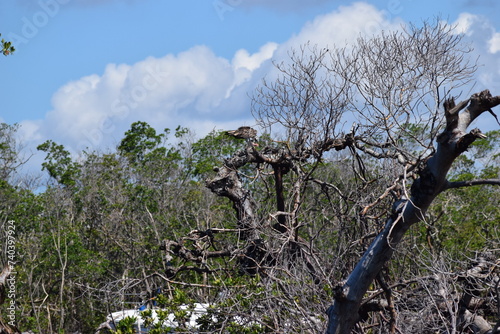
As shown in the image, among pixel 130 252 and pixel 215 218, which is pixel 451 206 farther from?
pixel 130 252

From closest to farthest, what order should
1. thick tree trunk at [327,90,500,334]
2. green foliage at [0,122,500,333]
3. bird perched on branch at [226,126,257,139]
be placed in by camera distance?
thick tree trunk at [327,90,500,334]
bird perched on branch at [226,126,257,139]
green foliage at [0,122,500,333]

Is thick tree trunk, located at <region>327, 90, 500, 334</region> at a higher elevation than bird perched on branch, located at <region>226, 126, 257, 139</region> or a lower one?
lower

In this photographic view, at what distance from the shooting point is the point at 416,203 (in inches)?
210

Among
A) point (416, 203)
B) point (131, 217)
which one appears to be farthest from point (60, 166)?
point (416, 203)

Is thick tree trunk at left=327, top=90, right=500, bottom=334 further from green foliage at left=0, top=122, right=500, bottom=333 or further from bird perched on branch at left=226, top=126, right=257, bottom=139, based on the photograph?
green foliage at left=0, top=122, right=500, bottom=333

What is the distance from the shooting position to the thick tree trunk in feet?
16.5

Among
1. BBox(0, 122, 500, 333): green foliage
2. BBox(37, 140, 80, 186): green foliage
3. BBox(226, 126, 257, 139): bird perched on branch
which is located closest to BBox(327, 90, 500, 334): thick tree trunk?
BBox(226, 126, 257, 139): bird perched on branch

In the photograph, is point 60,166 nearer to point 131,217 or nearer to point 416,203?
point 131,217

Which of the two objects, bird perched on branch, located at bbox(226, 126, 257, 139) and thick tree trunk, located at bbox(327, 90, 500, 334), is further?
bird perched on branch, located at bbox(226, 126, 257, 139)

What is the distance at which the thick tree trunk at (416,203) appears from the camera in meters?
5.02

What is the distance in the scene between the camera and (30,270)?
18000 millimetres

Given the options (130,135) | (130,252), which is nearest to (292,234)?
(130,252)

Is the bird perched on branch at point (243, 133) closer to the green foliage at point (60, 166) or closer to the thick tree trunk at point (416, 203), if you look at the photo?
the thick tree trunk at point (416, 203)

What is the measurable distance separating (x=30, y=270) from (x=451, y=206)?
990 centimetres
